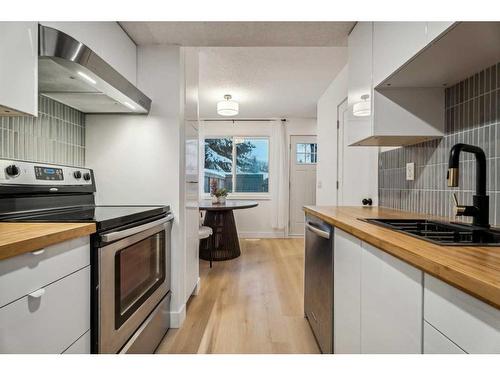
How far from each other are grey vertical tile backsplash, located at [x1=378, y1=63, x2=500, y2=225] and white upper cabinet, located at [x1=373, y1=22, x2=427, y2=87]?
1.18 ft

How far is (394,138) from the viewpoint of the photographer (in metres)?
1.71

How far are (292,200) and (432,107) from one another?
430 cm

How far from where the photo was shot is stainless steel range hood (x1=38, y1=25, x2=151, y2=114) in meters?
1.20

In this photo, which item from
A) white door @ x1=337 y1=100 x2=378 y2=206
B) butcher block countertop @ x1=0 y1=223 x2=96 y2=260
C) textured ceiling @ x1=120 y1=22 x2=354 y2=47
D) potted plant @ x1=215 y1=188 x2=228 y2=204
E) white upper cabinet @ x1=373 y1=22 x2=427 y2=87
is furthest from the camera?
potted plant @ x1=215 y1=188 x2=228 y2=204

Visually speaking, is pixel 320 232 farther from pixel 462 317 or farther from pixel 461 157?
pixel 462 317

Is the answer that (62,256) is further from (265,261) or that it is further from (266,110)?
(266,110)

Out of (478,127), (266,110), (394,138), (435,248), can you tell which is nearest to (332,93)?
(266,110)

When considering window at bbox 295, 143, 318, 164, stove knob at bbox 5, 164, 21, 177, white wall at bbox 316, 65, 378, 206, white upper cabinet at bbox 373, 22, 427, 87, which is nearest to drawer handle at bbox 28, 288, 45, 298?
stove knob at bbox 5, 164, 21, 177

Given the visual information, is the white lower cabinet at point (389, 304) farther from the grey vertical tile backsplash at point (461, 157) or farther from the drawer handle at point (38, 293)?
the drawer handle at point (38, 293)

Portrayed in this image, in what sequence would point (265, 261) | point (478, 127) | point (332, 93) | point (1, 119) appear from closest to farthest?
1. point (478, 127)
2. point (1, 119)
3. point (332, 93)
4. point (265, 261)

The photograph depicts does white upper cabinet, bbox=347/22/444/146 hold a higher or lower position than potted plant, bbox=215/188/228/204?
higher

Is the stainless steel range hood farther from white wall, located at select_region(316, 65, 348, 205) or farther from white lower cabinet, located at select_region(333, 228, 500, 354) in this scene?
white wall, located at select_region(316, 65, 348, 205)

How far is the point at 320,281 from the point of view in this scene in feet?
5.88

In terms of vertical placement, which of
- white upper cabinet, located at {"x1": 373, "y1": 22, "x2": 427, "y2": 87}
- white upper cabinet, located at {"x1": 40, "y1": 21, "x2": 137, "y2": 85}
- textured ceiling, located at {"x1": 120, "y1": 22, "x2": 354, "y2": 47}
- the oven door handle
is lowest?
the oven door handle
